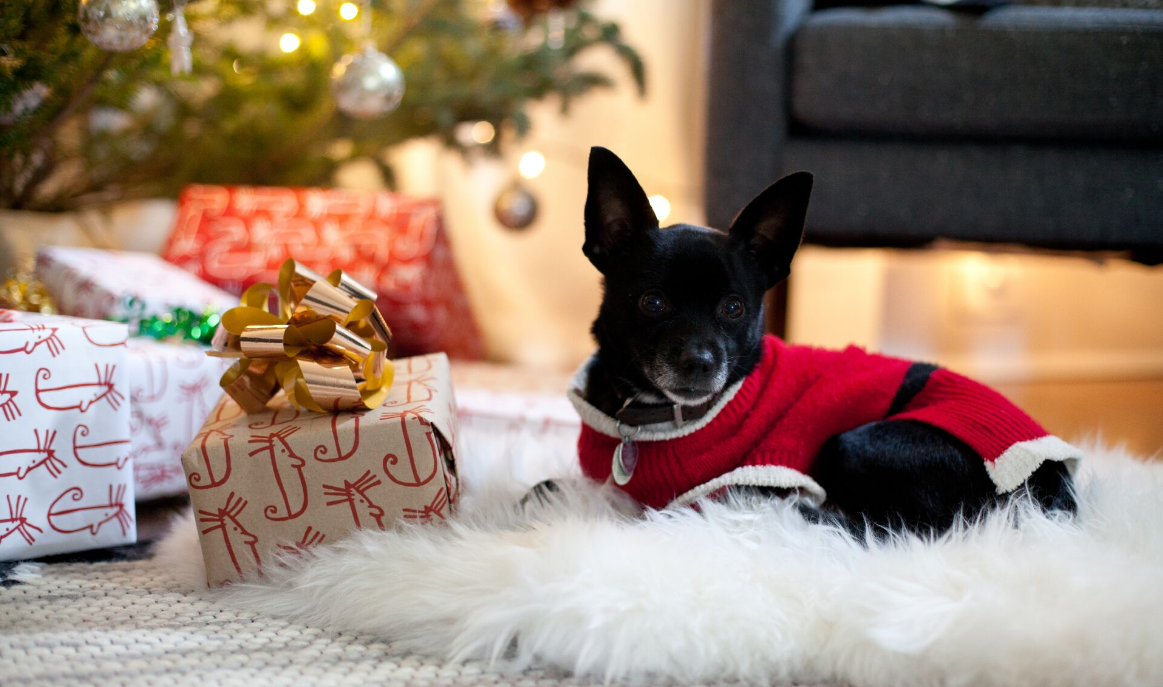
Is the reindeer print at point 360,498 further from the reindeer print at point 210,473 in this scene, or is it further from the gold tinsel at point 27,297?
the gold tinsel at point 27,297

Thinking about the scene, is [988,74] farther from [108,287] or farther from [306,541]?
[108,287]

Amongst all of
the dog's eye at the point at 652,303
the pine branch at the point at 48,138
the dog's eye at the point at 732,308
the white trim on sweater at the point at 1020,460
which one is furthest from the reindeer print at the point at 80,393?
the white trim on sweater at the point at 1020,460

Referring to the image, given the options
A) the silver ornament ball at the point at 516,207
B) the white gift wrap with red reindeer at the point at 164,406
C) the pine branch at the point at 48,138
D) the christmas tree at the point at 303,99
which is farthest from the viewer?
the silver ornament ball at the point at 516,207

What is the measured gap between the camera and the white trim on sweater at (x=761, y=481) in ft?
3.58

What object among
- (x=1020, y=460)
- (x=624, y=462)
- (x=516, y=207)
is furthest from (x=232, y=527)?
(x=516, y=207)

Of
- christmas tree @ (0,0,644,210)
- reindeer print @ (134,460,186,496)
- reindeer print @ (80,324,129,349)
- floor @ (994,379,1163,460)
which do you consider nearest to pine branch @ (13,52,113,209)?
christmas tree @ (0,0,644,210)

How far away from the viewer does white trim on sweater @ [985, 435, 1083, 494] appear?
3.48 ft

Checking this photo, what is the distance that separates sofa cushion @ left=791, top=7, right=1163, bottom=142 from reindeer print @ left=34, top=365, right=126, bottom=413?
143 cm

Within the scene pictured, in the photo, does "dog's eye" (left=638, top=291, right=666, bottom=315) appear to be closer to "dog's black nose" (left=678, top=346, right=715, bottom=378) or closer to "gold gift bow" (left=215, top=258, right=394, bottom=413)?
"dog's black nose" (left=678, top=346, right=715, bottom=378)

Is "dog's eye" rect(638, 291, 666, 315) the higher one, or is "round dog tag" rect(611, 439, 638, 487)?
"dog's eye" rect(638, 291, 666, 315)

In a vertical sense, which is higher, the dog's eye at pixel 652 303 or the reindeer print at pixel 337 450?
→ the dog's eye at pixel 652 303

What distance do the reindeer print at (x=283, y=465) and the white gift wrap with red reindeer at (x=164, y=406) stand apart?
35cm

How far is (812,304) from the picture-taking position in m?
2.87

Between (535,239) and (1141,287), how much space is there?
209 cm
